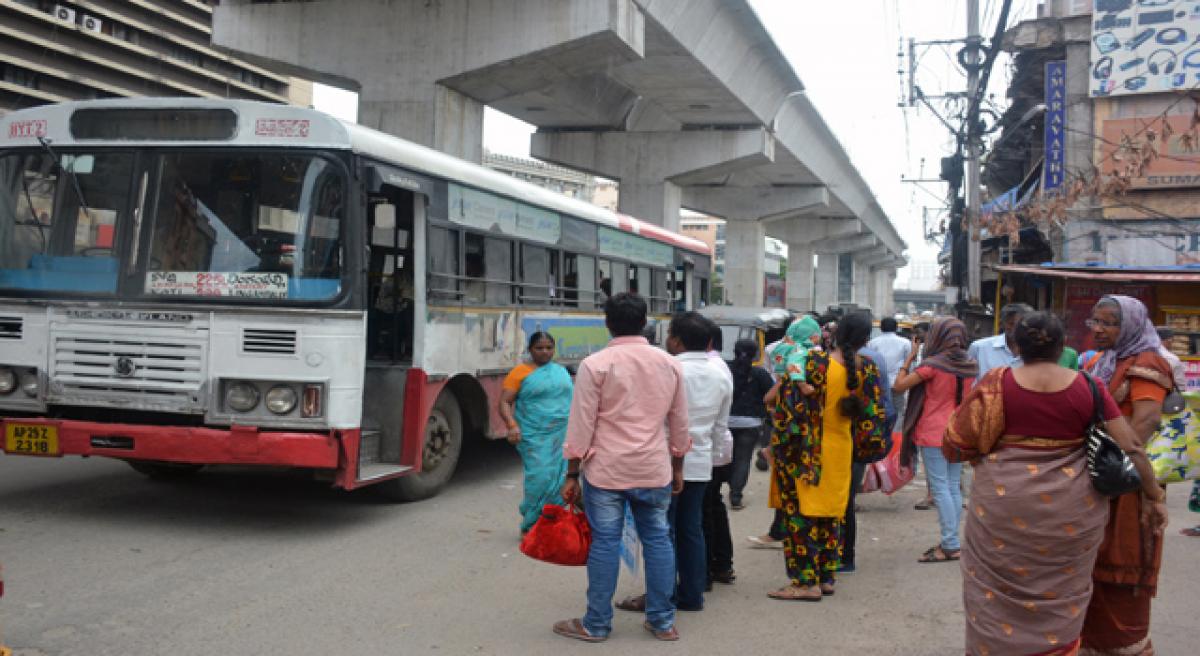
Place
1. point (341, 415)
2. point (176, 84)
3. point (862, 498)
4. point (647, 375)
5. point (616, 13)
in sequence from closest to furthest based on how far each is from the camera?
point (647, 375), point (341, 415), point (862, 498), point (616, 13), point (176, 84)

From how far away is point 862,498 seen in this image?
33.2 feet

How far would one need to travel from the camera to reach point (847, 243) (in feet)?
211

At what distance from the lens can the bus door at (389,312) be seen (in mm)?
8227

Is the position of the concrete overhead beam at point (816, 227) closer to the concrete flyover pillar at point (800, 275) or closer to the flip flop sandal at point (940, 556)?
the concrete flyover pillar at point (800, 275)

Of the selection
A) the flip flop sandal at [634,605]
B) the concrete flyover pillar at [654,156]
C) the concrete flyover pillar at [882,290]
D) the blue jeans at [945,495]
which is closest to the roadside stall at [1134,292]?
the blue jeans at [945,495]

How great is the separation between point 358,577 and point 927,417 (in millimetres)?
4005

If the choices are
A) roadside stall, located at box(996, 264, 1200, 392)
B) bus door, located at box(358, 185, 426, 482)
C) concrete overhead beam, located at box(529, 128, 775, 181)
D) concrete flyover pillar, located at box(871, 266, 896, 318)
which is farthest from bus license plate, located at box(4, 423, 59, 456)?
concrete flyover pillar, located at box(871, 266, 896, 318)

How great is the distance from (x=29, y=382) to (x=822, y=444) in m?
5.49

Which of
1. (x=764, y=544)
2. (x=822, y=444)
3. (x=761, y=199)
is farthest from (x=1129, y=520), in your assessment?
(x=761, y=199)

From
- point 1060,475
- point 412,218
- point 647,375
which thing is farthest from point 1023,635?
point 412,218

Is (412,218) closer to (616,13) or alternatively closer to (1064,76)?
(616,13)

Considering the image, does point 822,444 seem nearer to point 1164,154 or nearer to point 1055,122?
point 1164,154

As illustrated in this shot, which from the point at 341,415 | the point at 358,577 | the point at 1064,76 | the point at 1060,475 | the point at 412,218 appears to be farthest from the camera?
the point at 1064,76

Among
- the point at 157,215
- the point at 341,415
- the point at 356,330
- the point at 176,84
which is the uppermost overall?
the point at 176,84
